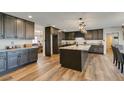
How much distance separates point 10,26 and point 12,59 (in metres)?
1.42

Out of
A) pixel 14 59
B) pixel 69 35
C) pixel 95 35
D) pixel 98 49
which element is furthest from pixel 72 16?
pixel 69 35

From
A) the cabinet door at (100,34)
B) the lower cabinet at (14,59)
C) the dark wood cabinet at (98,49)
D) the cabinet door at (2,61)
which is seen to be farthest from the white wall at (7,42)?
the cabinet door at (100,34)

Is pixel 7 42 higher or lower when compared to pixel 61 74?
higher

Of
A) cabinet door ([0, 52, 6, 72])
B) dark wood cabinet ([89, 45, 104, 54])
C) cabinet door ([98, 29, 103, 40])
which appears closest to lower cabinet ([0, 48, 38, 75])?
cabinet door ([0, 52, 6, 72])

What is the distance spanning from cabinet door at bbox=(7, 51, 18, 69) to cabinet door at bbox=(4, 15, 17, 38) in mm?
794

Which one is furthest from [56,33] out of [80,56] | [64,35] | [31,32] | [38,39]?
[80,56]

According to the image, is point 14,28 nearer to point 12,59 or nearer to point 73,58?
point 12,59

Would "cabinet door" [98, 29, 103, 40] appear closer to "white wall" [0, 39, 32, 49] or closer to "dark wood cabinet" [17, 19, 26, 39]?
"white wall" [0, 39, 32, 49]

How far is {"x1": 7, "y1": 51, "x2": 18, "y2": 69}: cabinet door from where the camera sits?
13.4 feet

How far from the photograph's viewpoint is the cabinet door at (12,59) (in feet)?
13.4

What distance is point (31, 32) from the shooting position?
20.0ft

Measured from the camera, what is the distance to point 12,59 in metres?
4.22
